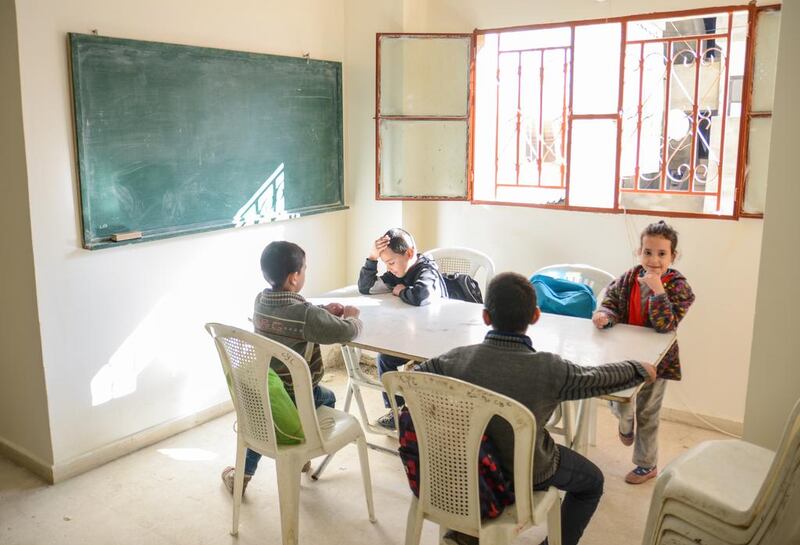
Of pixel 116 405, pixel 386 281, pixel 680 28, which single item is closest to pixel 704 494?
pixel 386 281

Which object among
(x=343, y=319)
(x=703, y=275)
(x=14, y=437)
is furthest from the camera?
(x=703, y=275)

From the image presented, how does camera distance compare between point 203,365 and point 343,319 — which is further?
point 203,365

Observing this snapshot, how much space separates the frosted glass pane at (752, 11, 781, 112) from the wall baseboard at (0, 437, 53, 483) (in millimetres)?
3640

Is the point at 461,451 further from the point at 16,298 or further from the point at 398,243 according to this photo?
the point at 16,298

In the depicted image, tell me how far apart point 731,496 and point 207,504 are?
2.11 metres

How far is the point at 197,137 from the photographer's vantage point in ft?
12.3

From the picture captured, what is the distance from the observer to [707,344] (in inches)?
154

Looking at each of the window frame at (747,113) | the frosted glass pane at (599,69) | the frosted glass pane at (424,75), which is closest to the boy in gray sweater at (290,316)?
the frosted glass pane at (424,75)

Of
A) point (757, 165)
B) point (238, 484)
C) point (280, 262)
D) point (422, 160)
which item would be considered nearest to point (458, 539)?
point (238, 484)

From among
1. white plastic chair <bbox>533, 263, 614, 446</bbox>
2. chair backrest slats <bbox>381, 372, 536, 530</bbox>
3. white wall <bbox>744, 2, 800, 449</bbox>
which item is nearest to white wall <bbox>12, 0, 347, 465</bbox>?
white plastic chair <bbox>533, 263, 614, 446</bbox>

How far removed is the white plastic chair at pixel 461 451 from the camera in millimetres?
2020

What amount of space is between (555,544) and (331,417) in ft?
3.19

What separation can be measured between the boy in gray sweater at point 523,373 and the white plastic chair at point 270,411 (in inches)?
22.6

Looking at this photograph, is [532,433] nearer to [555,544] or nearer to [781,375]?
[555,544]
